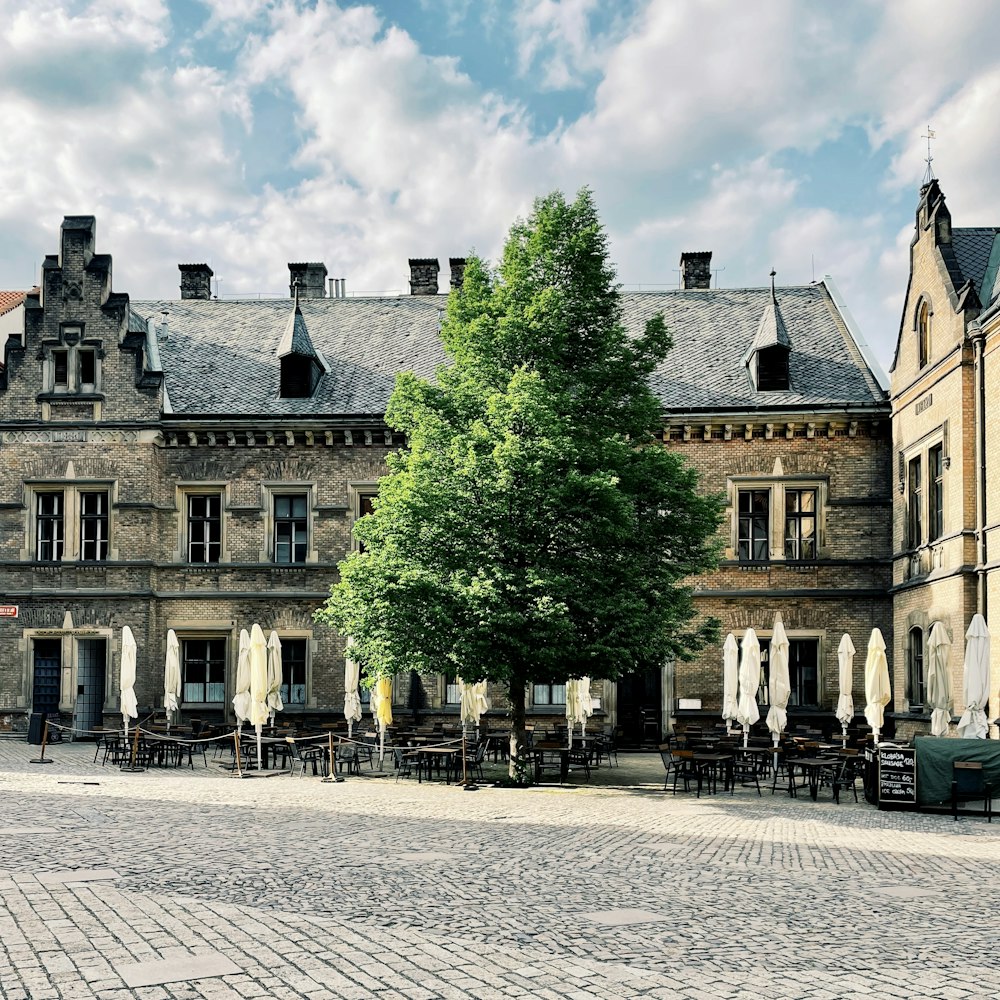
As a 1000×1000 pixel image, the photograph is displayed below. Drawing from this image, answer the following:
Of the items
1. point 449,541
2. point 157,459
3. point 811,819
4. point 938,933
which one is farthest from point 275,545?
point 938,933

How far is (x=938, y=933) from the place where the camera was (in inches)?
384

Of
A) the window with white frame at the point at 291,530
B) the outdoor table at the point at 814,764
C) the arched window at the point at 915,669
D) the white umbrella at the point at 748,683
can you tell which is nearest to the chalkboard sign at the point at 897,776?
the outdoor table at the point at 814,764

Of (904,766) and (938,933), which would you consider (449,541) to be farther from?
(938,933)

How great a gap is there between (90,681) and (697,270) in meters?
21.8

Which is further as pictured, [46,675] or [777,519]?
[46,675]

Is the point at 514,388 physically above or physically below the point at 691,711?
above

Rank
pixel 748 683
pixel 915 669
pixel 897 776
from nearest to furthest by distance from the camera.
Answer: pixel 897 776 < pixel 748 683 < pixel 915 669

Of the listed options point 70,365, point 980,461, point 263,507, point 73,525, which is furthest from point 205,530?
point 980,461

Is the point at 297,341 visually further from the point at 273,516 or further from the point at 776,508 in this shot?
the point at 776,508

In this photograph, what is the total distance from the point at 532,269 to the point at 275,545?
1270 cm

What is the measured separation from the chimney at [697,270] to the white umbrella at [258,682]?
19845 mm

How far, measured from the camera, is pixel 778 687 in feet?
80.4

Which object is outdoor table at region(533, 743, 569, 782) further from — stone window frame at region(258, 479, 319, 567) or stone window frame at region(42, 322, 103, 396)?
stone window frame at region(42, 322, 103, 396)

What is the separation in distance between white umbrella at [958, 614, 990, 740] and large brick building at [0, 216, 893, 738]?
9.93 metres
